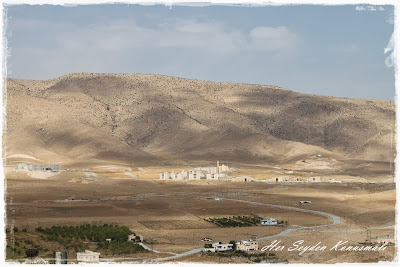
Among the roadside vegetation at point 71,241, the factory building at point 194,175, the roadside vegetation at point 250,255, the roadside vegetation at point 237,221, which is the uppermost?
the factory building at point 194,175

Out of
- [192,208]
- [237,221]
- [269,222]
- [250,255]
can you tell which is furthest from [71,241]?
[192,208]

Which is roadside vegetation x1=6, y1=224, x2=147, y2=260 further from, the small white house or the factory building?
the factory building

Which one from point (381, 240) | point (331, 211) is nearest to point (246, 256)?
point (381, 240)

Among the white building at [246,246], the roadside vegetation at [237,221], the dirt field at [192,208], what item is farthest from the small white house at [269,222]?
the white building at [246,246]

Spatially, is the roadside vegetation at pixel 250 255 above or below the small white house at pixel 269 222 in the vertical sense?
below

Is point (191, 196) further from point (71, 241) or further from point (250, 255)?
point (250, 255)

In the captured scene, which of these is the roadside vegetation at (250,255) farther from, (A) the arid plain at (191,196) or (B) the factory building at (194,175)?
(B) the factory building at (194,175)

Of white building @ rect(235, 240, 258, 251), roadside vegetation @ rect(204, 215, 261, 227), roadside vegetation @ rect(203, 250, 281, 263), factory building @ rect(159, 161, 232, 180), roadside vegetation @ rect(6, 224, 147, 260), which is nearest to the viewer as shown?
roadside vegetation @ rect(203, 250, 281, 263)

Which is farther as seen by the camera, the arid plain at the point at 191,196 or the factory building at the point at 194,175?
the factory building at the point at 194,175

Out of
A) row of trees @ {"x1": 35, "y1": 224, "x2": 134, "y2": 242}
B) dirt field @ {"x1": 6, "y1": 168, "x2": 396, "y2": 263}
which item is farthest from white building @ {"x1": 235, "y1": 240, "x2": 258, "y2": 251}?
row of trees @ {"x1": 35, "y1": 224, "x2": 134, "y2": 242}
